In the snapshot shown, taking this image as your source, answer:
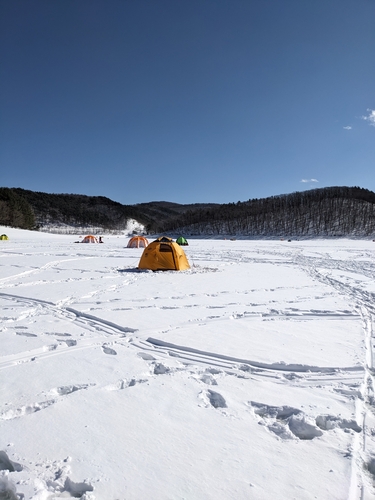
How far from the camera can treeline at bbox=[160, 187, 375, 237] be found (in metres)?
81.8

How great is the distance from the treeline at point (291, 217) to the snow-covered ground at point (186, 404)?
236ft

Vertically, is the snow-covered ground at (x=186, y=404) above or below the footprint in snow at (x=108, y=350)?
above

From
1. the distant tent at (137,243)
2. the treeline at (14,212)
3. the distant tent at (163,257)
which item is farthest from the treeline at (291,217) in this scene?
the distant tent at (163,257)

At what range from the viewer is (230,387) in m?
3.45

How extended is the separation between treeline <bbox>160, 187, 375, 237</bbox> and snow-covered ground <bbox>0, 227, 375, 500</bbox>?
7180cm

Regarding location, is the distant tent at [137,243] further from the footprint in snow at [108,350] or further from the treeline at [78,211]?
the treeline at [78,211]

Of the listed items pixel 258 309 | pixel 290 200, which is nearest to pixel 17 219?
pixel 258 309

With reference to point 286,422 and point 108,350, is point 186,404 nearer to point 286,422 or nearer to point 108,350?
point 286,422

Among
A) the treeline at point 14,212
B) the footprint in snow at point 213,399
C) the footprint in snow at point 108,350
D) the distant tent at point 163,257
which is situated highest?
Answer: the treeline at point 14,212

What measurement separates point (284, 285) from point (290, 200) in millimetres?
121270

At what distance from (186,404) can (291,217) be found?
101500mm

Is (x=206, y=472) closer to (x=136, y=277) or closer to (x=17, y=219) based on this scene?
(x=136, y=277)

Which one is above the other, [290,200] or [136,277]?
[290,200]

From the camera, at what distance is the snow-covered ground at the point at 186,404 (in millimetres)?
2141
